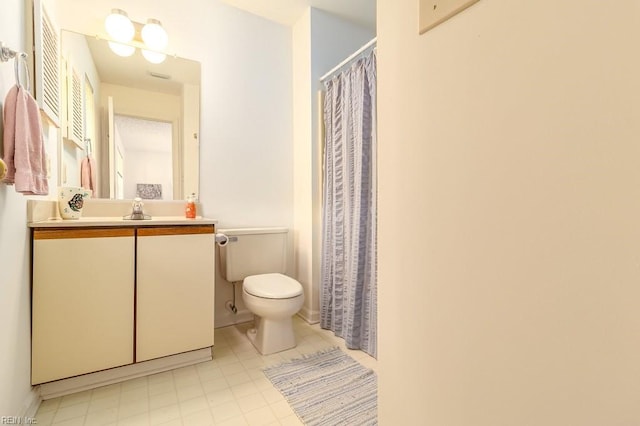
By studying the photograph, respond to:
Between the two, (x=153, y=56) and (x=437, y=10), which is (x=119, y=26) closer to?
(x=153, y=56)

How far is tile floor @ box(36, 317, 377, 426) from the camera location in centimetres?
125

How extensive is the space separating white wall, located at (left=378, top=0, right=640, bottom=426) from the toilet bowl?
39.0 inches

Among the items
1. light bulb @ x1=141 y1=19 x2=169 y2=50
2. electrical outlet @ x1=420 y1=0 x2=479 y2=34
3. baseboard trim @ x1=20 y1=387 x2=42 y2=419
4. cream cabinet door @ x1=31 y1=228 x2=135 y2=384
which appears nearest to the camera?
electrical outlet @ x1=420 y1=0 x2=479 y2=34

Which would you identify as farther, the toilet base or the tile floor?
the toilet base

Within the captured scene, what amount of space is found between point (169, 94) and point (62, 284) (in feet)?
4.51

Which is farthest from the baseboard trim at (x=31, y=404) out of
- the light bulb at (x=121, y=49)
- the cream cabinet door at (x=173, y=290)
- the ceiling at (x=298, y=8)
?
the ceiling at (x=298, y=8)

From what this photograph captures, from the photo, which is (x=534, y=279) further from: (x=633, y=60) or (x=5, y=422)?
(x=5, y=422)

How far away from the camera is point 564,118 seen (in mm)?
462

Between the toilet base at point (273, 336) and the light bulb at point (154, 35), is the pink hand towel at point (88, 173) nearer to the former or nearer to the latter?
the light bulb at point (154, 35)

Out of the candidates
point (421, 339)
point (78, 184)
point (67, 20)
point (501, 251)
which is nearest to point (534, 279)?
point (501, 251)

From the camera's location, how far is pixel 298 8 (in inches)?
88.4

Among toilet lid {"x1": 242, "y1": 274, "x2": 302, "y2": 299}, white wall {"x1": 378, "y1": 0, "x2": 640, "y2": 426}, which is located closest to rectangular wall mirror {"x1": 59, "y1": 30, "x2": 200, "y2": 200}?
toilet lid {"x1": 242, "y1": 274, "x2": 302, "y2": 299}

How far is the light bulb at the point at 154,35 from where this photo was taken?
1.89 metres

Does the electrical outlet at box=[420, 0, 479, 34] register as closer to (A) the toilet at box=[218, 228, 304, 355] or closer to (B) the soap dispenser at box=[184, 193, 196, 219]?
(A) the toilet at box=[218, 228, 304, 355]
